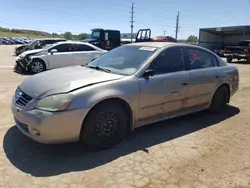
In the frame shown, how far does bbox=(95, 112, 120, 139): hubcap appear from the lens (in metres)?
3.44

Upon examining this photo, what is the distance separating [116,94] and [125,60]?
1006 millimetres

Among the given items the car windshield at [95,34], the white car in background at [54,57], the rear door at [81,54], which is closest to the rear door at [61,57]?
the white car in background at [54,57]

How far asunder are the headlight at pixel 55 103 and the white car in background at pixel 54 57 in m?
7.26

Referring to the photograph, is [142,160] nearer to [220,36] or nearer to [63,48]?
Answer: [63,48]

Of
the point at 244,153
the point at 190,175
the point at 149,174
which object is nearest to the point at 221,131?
the point at 244,153

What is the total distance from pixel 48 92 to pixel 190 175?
207 centimetres

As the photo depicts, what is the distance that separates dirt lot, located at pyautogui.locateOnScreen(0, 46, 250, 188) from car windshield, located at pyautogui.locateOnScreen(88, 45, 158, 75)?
3.63 feet

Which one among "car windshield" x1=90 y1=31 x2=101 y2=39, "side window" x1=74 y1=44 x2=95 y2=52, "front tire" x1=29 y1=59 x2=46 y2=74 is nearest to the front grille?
"front tire" x1=29 y1=59 x2=46 y2=74

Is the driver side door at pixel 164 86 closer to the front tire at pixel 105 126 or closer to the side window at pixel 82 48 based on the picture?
the front tire at pixel 105 126

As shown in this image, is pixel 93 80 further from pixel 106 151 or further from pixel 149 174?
pixel 149 174

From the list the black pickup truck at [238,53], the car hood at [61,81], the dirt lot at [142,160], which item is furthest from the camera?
the black pickup truck at [238,53]

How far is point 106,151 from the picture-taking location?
11.5 feet

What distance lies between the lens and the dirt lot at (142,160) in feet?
9.32

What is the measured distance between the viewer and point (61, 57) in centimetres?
1080
